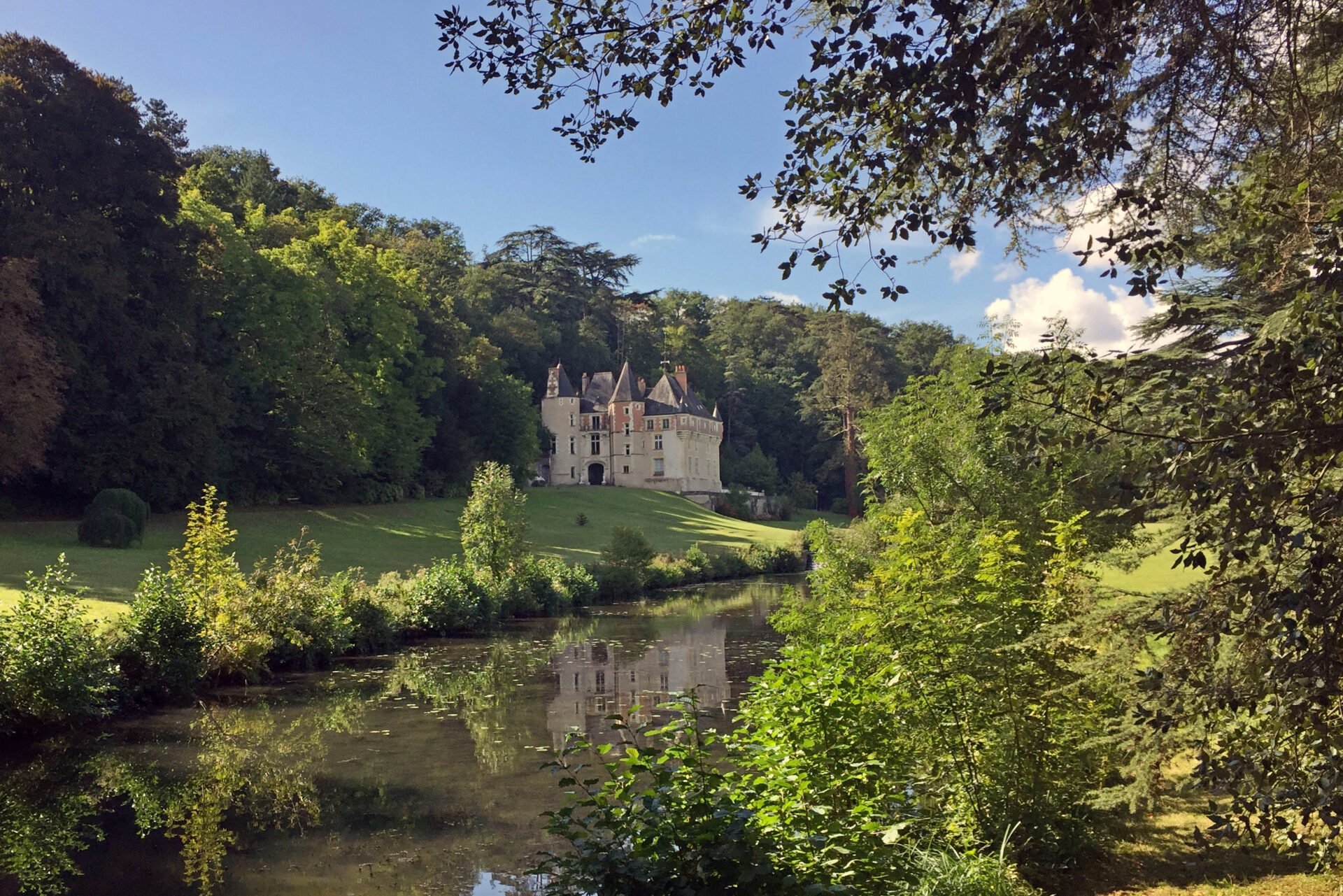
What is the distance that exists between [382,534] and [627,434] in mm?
38746

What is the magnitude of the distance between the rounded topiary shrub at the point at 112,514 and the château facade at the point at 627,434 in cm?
4754

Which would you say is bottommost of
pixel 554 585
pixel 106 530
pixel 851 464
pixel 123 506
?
pixel 554 585

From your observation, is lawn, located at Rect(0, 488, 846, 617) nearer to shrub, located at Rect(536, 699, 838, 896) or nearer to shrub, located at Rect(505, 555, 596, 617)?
shrub, located at Rect(505, 555, 596, 617)

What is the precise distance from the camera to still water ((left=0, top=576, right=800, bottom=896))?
341 inches

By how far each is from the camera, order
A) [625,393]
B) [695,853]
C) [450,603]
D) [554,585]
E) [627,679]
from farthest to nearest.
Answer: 1. [625,393]
2. [554,585]
3. [450,603]
4. [627,679]
5. [695,853]

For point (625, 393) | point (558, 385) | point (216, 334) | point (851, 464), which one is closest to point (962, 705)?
point (216, 334)

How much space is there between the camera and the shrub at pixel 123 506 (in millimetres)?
28484

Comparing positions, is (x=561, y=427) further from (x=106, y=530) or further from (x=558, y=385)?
(x=106, y=530)

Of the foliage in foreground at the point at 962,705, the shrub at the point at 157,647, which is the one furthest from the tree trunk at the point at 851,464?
the foliage in foreground at the point at 962,705

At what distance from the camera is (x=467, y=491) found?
5322 centimetres

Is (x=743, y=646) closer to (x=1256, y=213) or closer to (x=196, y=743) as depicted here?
(x=196, y=743)

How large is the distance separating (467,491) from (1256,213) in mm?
50870

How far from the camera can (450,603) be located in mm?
25281

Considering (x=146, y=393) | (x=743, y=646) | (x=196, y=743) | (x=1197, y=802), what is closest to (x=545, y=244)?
(x=146, y=393)
